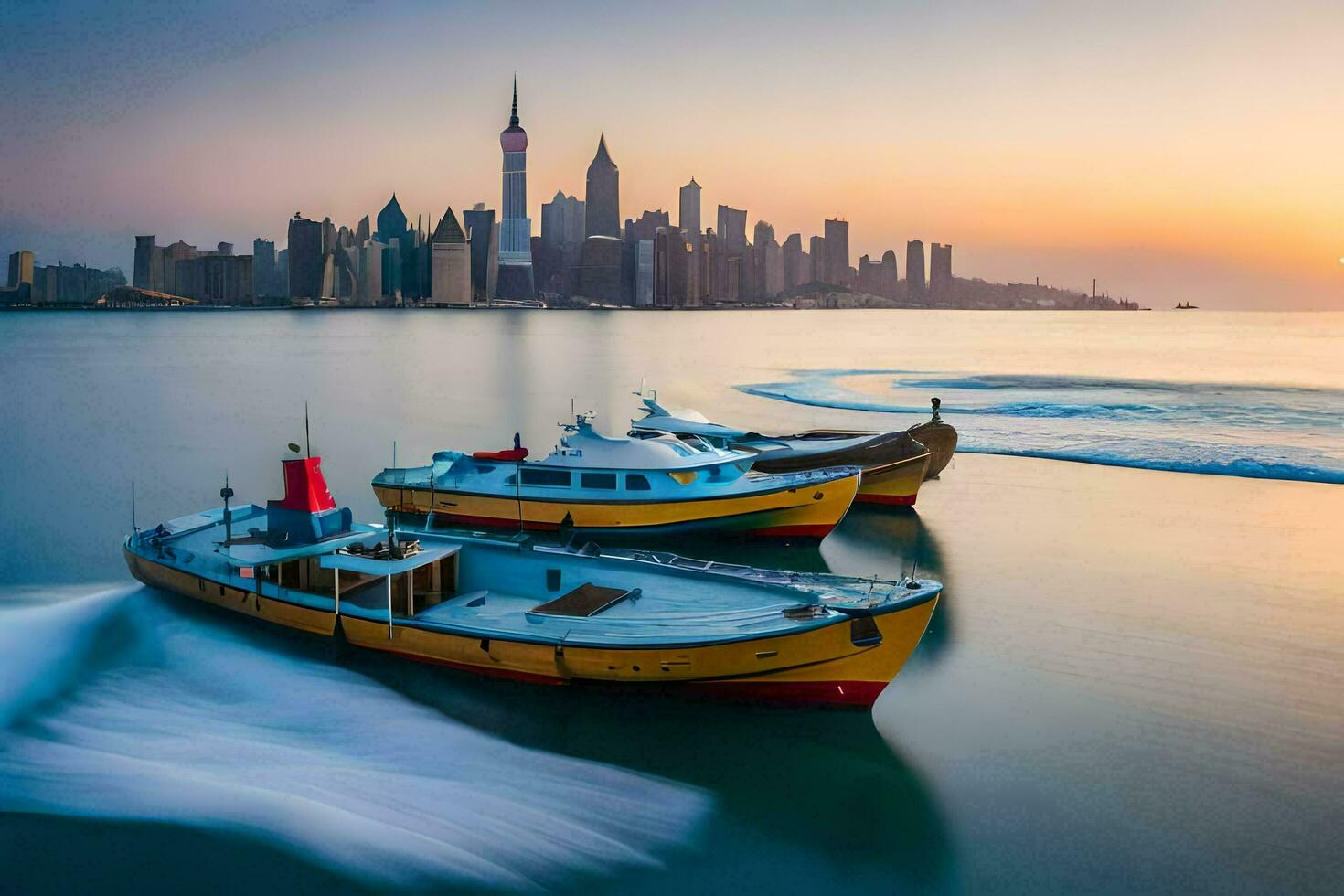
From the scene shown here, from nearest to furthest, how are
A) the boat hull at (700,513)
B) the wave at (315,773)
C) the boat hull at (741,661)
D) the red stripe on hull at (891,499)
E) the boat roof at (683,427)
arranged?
1. the wave at (315,773)
2. the boat hull at (741,661)
3. the boat hull at (700,513)
4. the red stripe on hull at (891,499)
5. the boat roof at (683,427)

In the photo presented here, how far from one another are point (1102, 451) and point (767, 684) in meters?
29.3

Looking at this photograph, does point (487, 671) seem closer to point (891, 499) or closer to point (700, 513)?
point (700, 513)

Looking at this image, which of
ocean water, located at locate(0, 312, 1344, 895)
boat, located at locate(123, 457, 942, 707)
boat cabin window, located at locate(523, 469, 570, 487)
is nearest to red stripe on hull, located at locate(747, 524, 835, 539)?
ocean water, located at locate(0, 312, 1344, 895)

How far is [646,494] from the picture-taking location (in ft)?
76.1

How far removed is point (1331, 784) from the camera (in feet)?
40.7

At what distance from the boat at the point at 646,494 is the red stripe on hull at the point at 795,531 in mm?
21

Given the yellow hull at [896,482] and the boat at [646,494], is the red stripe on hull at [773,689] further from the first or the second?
the yellow hull at [896,482]

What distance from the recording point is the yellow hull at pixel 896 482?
2775 cm

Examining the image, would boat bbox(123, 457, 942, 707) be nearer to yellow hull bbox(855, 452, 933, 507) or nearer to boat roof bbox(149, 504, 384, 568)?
boat roof bbox(149, 504, 384, 568)

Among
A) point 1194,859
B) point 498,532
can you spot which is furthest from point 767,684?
point 498,532

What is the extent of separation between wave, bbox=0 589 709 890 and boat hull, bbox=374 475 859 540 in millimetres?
7965

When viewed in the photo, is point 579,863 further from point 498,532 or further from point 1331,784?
point 498,532

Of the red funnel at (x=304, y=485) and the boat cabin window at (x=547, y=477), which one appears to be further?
the boat cabin window at (x=547, y=477)

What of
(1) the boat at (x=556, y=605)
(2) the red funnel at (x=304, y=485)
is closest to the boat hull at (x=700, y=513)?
(1) the boat at (x=556, y=605)
